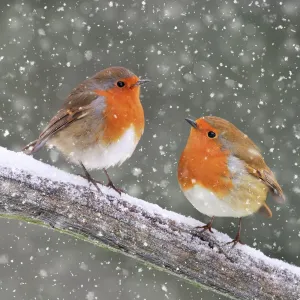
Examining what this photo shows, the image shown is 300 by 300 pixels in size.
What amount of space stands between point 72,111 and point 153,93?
10.5 ft

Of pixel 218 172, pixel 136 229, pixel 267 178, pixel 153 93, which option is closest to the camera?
pixel 136 229

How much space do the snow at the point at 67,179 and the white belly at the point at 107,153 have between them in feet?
0.83

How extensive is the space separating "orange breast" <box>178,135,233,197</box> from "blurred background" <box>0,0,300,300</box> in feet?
9.14

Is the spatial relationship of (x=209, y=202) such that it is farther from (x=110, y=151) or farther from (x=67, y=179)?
(x=67, y=179)

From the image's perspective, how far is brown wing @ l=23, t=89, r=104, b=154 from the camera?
388 cm

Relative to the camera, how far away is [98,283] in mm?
7887

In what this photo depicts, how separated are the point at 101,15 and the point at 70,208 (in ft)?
15.8

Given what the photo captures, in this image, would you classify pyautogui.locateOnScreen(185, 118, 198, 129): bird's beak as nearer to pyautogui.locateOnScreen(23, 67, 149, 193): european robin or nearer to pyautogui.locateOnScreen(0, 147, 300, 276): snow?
pyautogui.locateOnScreen(23, 67, 149, 193): european robin

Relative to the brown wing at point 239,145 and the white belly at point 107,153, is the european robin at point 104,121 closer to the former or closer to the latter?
the white belly at point 107,153

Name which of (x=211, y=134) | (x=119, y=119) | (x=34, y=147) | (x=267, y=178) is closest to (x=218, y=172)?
(x=211, y=134)

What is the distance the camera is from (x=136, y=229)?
3498 mm

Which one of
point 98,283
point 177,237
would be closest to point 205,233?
point 177,237

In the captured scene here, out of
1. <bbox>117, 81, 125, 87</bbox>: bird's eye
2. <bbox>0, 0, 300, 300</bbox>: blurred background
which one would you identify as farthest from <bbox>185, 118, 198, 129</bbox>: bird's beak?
<bbox>0, 0, 300, 300</bbox>: blurred background

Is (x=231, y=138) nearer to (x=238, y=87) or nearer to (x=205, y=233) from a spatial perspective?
(x=205, y=233)
